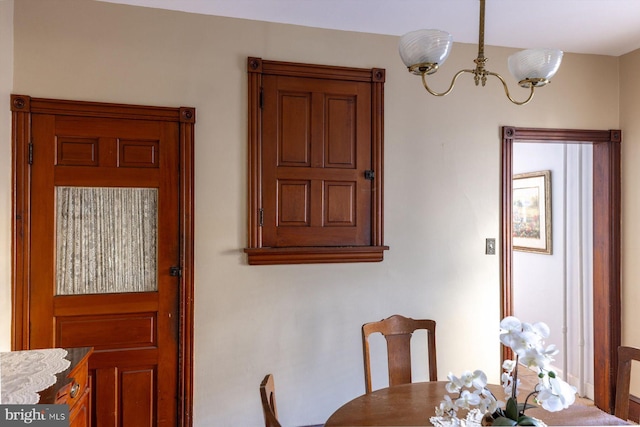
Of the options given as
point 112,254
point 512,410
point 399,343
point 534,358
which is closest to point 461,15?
point 399,343

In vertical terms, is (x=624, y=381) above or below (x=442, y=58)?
below

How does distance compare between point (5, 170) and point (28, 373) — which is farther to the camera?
point (5, 170)

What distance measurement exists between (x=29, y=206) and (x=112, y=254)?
19.4 inches

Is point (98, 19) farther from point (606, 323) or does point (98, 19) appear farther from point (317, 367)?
point (606, 323)

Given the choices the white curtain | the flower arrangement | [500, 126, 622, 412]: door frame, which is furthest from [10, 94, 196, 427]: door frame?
[500, 126, 622, 412]: door frame

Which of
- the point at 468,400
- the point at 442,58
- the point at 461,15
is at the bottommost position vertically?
the point at 468,400

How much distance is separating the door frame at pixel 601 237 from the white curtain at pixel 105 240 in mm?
2347

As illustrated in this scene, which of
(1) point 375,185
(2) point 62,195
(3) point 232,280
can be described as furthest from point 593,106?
(2) point 62,195

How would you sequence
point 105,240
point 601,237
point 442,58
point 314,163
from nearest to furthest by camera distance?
point 442,58 → point 105,240 → point 314,163 → point 601,237

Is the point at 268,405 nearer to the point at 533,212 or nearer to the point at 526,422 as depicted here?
the point at 526,422

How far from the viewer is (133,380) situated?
232 cm

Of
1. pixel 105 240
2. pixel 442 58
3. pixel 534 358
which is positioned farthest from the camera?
pixel 105 240

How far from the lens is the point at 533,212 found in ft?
12.6

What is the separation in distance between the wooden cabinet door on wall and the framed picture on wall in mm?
1928
